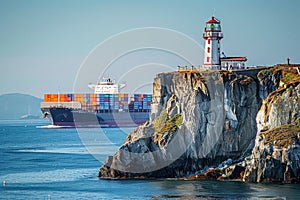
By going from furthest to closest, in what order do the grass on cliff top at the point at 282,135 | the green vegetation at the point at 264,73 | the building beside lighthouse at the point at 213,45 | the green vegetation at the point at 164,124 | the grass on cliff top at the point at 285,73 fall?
the building beside lighthouse at the point at 213,45
the green vegetation at the point at 264,73
the green vegetation at the point at 164,124
the grass on cliff top at the point at 285,73
the grass on cliff top at the point at 282,135

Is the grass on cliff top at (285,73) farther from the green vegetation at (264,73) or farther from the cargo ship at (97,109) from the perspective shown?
the cargo ship at (97,109)

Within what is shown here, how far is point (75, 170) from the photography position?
71.5 metres

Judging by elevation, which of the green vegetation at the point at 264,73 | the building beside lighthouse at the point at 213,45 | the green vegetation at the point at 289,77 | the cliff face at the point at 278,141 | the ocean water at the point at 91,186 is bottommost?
the ocean water at the point at 91,186

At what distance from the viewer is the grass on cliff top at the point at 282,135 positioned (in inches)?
2202

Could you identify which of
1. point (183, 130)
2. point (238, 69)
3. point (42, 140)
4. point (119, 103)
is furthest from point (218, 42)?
point (119, 103)

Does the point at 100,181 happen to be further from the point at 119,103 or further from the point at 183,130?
the point at 119,103

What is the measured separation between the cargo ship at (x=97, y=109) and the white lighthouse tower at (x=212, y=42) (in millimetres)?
90654

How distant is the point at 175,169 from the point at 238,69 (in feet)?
37.4

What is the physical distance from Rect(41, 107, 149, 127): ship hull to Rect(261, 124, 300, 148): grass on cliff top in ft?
345

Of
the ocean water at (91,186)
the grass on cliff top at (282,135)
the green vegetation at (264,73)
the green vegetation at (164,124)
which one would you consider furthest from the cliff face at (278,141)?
the green vegetation at (164,124)

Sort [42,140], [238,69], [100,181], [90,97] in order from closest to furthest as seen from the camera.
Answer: [100,181] → [238,69] → [42,140] → [90,97]

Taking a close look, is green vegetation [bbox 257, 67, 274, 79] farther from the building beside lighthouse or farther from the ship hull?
the ship hull

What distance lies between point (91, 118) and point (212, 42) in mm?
93619

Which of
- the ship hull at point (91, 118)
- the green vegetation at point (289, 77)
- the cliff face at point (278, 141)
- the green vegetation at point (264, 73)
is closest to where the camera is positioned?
the cliff face at point (278, 141)
